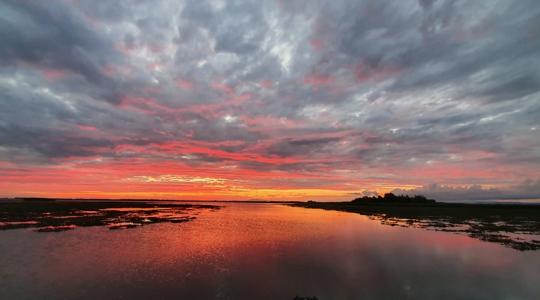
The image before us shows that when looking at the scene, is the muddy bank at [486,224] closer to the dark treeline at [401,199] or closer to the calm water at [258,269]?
the calm water at [258,269]

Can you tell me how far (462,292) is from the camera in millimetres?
16469

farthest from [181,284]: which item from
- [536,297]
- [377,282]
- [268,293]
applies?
[536,297]

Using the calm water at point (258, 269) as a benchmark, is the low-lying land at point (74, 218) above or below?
above

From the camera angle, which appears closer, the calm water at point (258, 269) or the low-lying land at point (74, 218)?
the calm water at point (258, 269)

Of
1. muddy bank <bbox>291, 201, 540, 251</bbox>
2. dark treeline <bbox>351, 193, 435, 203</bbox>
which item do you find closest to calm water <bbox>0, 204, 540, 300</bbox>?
muddy bank <bbox>291, 201, 540, 251</bbox>

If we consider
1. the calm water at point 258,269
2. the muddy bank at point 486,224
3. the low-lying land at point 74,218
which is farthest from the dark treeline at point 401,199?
the calm water at point 258,269

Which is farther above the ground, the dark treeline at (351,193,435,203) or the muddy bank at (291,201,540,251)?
the dark treeline at (351,193,435,203)

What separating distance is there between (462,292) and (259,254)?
16.0 meters

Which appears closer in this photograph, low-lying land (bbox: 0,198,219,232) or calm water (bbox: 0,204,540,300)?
calm water (bbox: 0,204,540,300)

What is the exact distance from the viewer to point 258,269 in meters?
21.1

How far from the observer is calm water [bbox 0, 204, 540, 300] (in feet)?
52.9

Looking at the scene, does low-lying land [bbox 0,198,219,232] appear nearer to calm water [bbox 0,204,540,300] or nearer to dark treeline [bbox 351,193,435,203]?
calm water [bbox 0,204,540,300]

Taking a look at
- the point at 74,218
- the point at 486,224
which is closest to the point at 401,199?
the point at 486,224

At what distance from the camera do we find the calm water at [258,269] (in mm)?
16125
